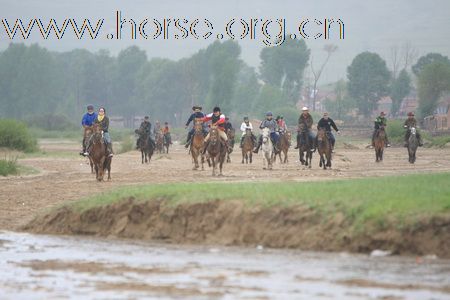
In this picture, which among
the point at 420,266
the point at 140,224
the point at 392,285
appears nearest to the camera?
the point at 392,285

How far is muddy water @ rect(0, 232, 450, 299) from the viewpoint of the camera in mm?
12602

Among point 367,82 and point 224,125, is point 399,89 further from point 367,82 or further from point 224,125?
point 224,125

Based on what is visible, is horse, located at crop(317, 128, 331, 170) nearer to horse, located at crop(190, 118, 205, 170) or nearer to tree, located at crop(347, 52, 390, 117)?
horse, located at crop(190, 118, 205, 170)

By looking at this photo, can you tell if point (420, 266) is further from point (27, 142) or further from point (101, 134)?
point (27, 142)

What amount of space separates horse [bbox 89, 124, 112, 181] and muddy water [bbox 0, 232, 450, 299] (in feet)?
47.6

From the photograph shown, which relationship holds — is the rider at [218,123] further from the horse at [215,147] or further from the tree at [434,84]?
the tree at [434,84]

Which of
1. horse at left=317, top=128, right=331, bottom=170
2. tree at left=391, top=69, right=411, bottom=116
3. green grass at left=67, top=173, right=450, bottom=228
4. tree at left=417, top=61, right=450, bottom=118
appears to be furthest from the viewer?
tree at left=391, top=69, right=411, bottom=116

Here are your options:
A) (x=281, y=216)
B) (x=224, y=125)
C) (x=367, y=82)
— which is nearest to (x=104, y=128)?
(x=224, y=125)

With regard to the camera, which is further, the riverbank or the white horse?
the white horse

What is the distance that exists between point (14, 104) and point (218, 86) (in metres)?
49.7

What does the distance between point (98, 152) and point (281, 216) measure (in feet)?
50.4

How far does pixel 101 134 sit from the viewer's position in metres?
31.9

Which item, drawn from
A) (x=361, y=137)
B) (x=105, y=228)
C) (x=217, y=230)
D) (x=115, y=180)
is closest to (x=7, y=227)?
(x=105, y=228)

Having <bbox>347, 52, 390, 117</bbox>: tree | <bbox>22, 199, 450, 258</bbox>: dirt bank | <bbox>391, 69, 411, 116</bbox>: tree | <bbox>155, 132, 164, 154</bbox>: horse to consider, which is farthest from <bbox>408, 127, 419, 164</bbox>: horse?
<bbox>391, 69, 411, 116</bbox>: tree
